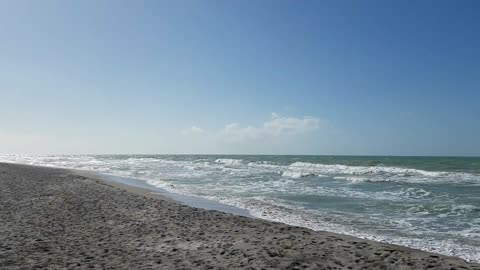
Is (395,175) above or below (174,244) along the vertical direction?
above

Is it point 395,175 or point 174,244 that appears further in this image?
point 395,175

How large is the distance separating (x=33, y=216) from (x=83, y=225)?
7.54 ft

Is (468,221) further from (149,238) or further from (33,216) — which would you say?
(33,216)

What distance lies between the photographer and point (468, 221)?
1273 cm

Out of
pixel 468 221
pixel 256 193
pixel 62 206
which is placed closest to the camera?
pixel 468 221

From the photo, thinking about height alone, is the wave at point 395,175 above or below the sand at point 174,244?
above

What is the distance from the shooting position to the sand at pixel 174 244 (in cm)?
702

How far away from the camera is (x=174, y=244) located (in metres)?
8.52

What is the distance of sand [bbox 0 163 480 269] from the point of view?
7.02 metres

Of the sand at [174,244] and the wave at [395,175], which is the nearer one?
the sand at [174,244]

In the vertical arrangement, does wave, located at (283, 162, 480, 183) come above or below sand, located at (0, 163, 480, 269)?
above

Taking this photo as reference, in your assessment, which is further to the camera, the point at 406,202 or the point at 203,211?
the point at 406,202

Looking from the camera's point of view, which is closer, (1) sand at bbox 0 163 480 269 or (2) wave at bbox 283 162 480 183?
(1) sand at bbox 0 163 480 269

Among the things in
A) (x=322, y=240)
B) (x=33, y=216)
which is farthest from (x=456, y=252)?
(x=33, y=216)
